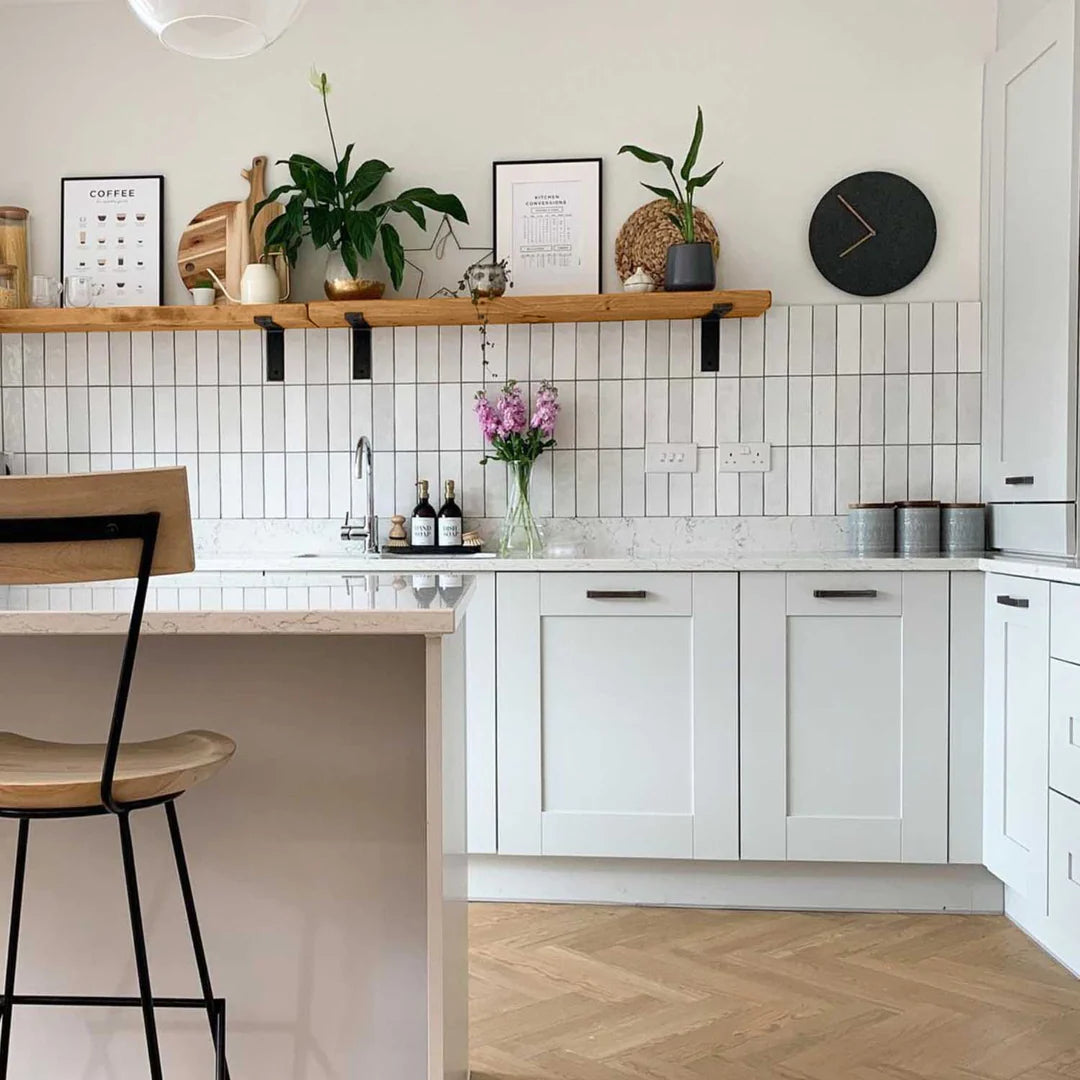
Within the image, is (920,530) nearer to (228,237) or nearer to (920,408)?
(920,408)

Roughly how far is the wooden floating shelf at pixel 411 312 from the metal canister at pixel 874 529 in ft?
2.16

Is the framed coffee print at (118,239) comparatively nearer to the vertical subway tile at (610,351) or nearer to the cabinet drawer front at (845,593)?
the vertical subway tile at (610,351)

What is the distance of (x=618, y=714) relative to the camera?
308 centimetres

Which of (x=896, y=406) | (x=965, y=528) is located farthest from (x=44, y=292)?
(x=965, y=528)

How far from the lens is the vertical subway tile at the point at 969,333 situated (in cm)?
347

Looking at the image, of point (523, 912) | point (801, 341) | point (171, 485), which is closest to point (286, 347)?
point (801, 341)

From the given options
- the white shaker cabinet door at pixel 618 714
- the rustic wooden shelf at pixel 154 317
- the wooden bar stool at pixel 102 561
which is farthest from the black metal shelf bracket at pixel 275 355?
the wooden bar stool at pixel 102 561

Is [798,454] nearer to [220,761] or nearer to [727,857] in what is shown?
[727,857]

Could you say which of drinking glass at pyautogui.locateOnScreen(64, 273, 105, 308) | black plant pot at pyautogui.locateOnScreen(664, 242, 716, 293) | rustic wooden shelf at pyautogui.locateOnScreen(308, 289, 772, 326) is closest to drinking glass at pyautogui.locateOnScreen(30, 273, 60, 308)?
drinking glass at pyautogui.locateOnScreen(64, 273, 105, 308)

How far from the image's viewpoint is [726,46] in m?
3.51

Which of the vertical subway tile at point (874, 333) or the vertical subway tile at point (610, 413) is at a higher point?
the vertical subway tile at point (874, 333)

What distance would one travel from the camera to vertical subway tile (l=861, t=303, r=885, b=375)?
349cm

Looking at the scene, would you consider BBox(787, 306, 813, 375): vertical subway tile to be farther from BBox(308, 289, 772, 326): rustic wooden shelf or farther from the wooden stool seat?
the wooden stool seat

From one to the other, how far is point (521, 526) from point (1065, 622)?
155 centimetres
